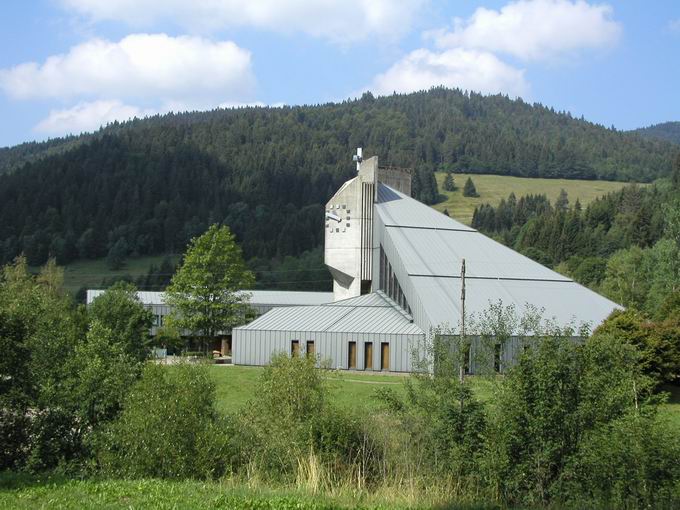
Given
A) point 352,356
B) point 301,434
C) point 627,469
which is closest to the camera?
point 627,469

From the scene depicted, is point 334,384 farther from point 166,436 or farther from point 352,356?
point 166,436

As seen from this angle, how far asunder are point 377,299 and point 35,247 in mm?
93962

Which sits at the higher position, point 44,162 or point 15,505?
point 44,162

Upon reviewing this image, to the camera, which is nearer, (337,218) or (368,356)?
(368,356)

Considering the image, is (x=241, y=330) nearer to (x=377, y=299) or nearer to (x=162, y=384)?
(x=377, y=299)

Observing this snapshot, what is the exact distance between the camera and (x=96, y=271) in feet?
406

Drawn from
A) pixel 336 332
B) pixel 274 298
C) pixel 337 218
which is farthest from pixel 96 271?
pixel 336 332

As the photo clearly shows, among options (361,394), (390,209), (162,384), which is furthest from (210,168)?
(162,384)

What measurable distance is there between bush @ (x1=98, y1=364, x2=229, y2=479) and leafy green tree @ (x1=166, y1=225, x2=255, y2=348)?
31.2 metres

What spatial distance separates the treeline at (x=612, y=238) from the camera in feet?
219

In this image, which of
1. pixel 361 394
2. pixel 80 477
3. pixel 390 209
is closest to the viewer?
pixel 80 477

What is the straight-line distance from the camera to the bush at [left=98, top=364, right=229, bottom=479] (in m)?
17.5

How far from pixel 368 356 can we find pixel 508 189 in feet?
477

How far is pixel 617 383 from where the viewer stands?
18.3 meters
